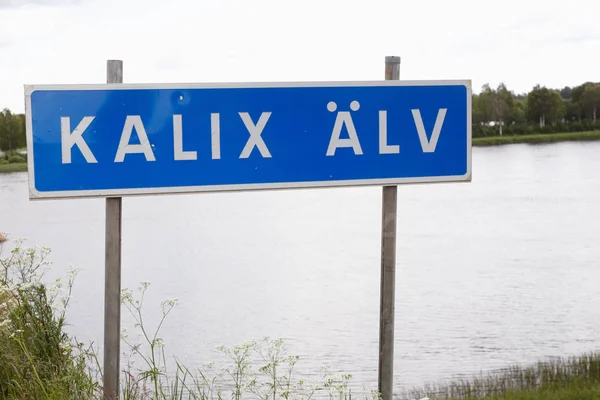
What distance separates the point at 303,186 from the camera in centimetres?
309

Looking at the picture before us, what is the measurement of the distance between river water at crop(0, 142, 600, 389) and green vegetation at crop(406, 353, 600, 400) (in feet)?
5.29

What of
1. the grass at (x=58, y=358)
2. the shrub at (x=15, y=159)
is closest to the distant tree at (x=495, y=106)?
the shrub at (x=15, y=159)

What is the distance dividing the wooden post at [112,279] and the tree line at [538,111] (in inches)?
3511

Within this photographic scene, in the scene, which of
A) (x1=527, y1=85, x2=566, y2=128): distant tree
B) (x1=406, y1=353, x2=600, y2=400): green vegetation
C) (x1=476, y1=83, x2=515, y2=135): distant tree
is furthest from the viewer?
(x1=476, y1=83, x2=515, y2=135): distant tree

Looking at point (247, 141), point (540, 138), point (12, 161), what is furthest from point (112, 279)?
point (540, 138)

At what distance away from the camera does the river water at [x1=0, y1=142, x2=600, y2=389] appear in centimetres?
1386

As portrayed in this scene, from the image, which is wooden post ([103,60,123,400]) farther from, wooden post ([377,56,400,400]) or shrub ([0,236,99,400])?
wooden post ([377,56,400,400])

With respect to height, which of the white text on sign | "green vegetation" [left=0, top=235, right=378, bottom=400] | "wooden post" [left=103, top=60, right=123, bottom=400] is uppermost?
the white text on sign

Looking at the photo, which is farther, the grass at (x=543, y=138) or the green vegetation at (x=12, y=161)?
the grass at (x=543, y=138)

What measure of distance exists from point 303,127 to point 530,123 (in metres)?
100

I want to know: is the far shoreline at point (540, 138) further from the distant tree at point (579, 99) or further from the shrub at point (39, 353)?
the shrub at point (39, 353)

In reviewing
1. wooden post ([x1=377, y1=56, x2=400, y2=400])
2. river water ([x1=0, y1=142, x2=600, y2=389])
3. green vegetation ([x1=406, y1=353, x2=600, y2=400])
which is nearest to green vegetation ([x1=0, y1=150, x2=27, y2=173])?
river water ([x1=0, y1=142, x2=600, y2=389])

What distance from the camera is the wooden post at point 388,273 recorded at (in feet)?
10.6

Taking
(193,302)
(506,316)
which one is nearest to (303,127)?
(506,316)
